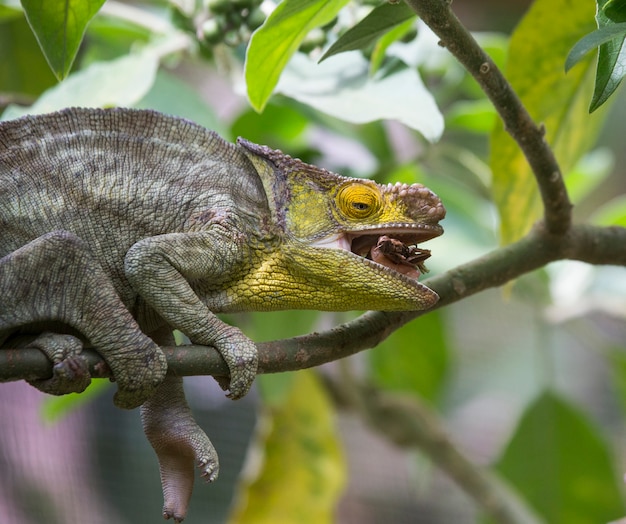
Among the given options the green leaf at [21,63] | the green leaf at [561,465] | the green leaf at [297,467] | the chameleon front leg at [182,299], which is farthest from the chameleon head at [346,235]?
the green leaf at [561,465]

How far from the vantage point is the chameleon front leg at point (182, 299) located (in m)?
0.96

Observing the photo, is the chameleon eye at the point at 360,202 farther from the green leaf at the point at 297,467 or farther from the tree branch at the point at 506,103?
the green leaf at the point at 297,467

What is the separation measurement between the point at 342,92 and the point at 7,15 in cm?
83

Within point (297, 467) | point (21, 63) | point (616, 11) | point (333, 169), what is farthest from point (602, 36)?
point (21, 63)

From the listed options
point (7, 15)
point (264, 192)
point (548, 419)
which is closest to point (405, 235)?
point (264, 192)

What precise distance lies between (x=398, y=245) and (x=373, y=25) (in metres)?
0.27

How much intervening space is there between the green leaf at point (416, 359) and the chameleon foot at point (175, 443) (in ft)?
4.64

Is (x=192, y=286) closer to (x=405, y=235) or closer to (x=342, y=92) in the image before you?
(x=405, y=235)

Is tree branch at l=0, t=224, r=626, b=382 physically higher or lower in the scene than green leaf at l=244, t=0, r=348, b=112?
lower

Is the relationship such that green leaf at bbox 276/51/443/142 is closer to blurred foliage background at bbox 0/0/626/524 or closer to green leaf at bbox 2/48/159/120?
blurred foliage background at bbox 0/0/626/524

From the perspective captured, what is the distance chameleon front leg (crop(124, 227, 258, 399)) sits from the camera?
3.16 feet

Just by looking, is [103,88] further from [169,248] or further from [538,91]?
[538,91]

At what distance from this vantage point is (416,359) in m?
2.48

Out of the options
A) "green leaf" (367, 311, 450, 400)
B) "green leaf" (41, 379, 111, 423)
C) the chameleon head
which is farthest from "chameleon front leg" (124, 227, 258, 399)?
"green leaf" (367, 311, 450, 400)
